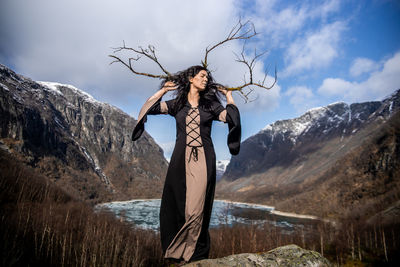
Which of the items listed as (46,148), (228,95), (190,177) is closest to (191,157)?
(190,177)

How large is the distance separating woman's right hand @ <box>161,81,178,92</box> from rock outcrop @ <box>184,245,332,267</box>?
2205 millimetres

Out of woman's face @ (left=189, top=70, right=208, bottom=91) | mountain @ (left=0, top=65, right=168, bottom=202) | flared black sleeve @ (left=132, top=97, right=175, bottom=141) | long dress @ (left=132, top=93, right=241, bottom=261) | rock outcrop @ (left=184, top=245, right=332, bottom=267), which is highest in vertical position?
mountain @ (left=0, top=65, right=168, bottom=202)

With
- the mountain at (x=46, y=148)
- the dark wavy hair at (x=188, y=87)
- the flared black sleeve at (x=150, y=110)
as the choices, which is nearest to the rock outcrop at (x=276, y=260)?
the flared black sleeve at (x=150, y=110)

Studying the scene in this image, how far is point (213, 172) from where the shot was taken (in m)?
2.98

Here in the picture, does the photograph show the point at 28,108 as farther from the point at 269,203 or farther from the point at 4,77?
the point at 269,203

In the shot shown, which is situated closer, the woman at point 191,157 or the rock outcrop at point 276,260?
the rock outcrop at point 276,260

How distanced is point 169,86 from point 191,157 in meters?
1.13

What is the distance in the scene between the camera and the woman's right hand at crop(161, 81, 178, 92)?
3.41 metres

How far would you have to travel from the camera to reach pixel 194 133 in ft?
10.3

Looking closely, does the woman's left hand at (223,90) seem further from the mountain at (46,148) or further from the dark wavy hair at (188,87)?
the mountain at (46,148)

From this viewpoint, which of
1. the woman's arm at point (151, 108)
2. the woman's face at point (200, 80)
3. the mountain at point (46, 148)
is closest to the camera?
the woman's arm at point (151, 108)

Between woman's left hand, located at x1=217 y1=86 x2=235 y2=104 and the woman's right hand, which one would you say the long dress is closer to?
woman's left hand, located at x1=217 y1=86 x2=235 y2=104

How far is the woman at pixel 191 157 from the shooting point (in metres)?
2.69

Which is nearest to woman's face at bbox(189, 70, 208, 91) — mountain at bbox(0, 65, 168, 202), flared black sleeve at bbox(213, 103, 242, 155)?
flared black sleeve at bbox(213, 103, 242, 155)
